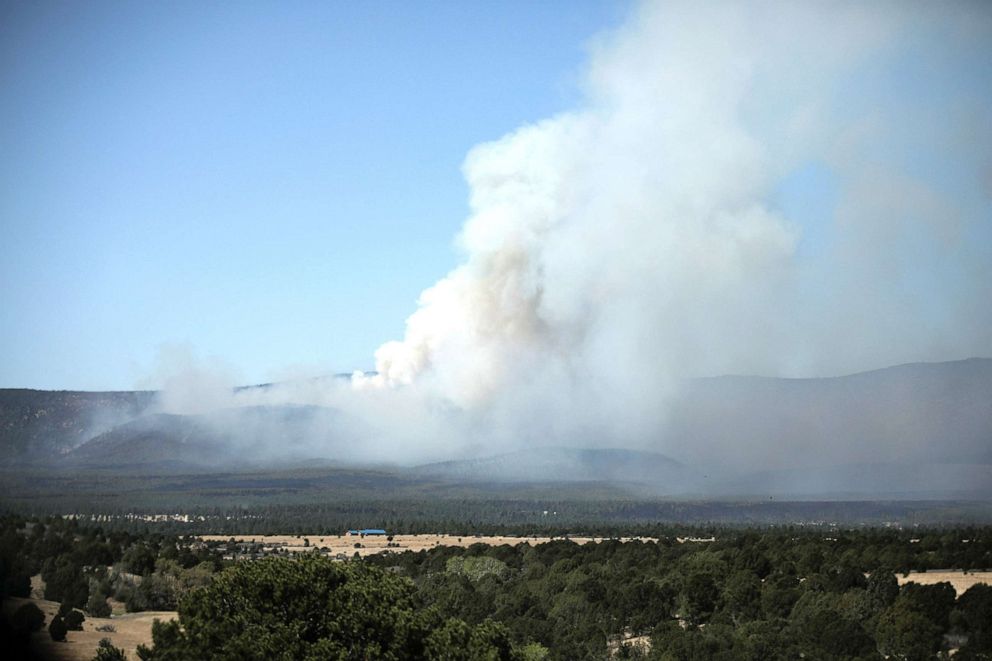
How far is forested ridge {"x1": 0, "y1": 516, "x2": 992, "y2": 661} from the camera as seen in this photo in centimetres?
3148

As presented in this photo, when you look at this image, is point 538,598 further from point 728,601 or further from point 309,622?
point 309,622

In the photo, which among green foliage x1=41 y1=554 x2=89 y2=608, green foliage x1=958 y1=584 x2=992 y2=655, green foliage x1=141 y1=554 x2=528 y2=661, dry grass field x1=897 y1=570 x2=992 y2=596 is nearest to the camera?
green foliage x1=141 y1=554 x2=528 y2=661

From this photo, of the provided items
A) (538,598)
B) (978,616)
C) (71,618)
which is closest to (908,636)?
(978,616)

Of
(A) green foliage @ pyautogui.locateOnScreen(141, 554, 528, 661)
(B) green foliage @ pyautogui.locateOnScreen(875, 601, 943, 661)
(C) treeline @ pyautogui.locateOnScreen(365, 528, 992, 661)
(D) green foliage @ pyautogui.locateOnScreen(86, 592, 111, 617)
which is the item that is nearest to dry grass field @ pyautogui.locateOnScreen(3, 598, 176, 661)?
(D) green foliage @ pyautogui.locateOnScreen(86, 592, 111, 617)

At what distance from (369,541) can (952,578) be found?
80.8m

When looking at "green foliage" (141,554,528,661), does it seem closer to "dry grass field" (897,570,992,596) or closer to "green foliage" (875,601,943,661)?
"green foliage" (875,601,943,661)

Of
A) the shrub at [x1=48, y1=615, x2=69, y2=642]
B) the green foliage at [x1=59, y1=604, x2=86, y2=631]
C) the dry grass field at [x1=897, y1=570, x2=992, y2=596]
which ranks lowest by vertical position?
the dry grass field at [x1=897, y1=570, x2=992, y2=596]

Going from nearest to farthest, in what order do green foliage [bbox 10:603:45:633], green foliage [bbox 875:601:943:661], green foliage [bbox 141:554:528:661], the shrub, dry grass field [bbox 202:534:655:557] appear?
green foliage [bbox 10:603:45:633] → green foliage [bbox 141:554:528:661] → the shrub → green foliage [bbox 875:601:943:661] → dry grass field [bbox 202:534:655:557]

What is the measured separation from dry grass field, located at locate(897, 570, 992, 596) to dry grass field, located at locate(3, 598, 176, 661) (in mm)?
40643

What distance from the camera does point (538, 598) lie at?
64.4 meters

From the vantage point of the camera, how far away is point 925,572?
238 ft

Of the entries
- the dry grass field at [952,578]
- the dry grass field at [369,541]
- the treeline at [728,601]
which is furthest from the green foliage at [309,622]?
the dry grass field at [369,541]

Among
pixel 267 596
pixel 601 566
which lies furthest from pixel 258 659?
pixel 601 566

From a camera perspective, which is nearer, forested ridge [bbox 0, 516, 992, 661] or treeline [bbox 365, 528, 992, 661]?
forested ridge [bbox 0, 516, 992, 661]
